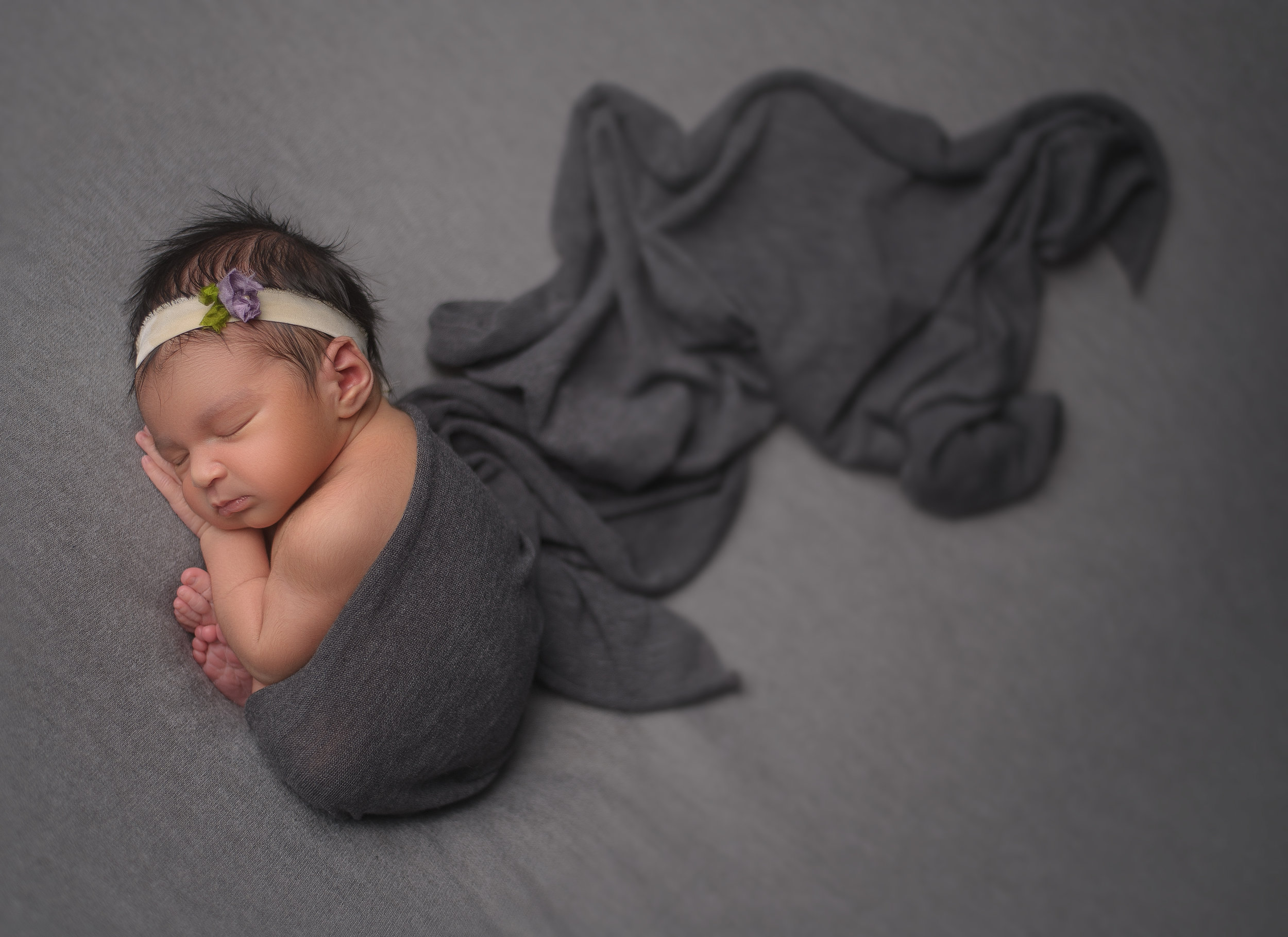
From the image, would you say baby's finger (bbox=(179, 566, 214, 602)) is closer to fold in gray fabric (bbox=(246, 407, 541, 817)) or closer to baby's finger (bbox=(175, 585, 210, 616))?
baby's finger (bbox=(175, 585, 210, 616))

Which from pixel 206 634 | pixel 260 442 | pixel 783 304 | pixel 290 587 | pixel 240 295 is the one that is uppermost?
pixel 783 304

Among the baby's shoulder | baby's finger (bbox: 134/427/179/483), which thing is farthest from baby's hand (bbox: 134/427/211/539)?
the baby's shoulder

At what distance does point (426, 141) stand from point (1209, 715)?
4.10ft

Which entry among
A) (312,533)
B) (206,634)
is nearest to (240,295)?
(312,533)

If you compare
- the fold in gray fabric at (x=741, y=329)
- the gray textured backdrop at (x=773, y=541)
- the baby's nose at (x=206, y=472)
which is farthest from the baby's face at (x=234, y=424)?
the fold in gray fabric at (x=741, y=329)

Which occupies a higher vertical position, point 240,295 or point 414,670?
point 240,295

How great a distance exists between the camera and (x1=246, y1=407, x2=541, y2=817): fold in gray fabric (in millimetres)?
817

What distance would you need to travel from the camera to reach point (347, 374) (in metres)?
0.87

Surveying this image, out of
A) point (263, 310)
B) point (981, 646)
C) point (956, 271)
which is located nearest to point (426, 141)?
point (263, 310)

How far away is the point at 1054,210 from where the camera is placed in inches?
47.0

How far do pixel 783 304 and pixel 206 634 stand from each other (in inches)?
31.2

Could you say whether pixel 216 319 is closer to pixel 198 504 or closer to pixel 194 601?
pixel 198 504

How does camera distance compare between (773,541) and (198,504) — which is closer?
(198,504)

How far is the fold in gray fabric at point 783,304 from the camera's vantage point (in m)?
1.10
